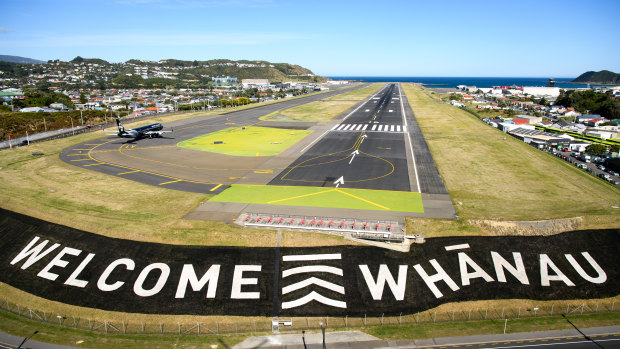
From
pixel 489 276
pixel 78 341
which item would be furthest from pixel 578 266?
pixel 78 341

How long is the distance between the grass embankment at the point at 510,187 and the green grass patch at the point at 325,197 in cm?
651

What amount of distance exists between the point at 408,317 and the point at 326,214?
63.2 feet

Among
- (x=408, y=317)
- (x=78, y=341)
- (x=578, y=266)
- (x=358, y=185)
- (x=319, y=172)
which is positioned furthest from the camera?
(x=319, y=172)

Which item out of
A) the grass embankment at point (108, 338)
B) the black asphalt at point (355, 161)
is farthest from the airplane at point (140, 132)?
the grass embankment at point (108, 338)

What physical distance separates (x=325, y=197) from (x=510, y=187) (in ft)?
116

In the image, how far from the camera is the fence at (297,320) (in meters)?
33.4

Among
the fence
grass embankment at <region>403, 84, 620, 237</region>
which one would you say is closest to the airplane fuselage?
the fence

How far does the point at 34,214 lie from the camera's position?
166ft

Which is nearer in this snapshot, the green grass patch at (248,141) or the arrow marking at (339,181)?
the arrow marking at (339,181)

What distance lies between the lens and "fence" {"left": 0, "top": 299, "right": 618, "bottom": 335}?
33.4 meters

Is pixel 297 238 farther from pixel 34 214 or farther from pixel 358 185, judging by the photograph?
pixel 34 214

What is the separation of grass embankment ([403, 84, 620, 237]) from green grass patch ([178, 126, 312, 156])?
40709 mm

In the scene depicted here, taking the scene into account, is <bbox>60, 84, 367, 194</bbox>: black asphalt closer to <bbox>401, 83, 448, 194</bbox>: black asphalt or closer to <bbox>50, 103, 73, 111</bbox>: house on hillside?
<bbox>401, 83, 448, 194</bbox>: black asphalt

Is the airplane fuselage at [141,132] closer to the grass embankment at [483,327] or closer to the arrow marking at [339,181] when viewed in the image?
the arrow marking at [339,181]
